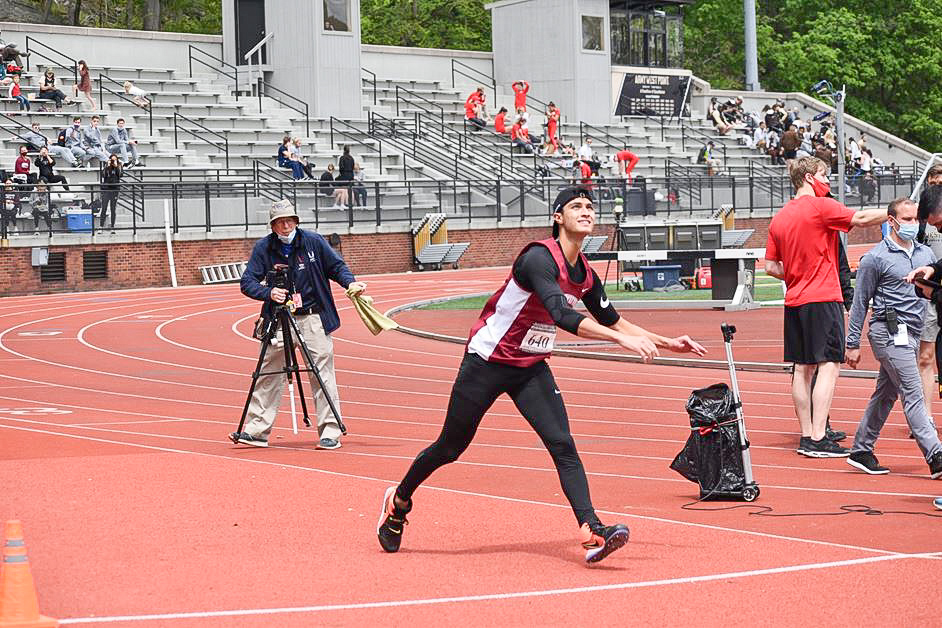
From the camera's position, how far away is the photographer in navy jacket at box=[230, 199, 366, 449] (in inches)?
490

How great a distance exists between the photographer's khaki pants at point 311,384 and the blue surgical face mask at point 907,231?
4.48 m

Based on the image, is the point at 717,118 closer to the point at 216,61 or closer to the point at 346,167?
the point at 216,61

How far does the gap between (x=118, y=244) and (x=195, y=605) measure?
1118 inches

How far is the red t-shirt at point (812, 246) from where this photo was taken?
11461mm

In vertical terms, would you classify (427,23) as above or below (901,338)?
above

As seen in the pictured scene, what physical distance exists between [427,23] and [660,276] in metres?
42.1

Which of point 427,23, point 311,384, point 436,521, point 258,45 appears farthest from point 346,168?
point 427,23

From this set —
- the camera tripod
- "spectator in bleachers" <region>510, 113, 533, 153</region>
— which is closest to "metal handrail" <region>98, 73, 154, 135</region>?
"spectator in bleachers" <region>510, 113, 533, 153</region>

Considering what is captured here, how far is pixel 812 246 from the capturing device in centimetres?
1151

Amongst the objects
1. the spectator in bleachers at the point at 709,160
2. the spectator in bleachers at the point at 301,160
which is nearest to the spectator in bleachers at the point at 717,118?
the spectator in bleachers at the point at 709,160

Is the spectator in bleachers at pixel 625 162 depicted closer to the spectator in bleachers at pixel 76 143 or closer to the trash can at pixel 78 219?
the spectator in bleachers at pixel 76 143

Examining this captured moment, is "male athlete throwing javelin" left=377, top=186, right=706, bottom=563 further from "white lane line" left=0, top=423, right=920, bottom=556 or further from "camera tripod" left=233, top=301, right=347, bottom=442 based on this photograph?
"camera tripod" left=233, top=301, right=347, bottom=442

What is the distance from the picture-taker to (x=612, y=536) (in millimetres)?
7680

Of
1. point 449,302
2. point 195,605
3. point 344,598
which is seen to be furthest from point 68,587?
point 449,302
